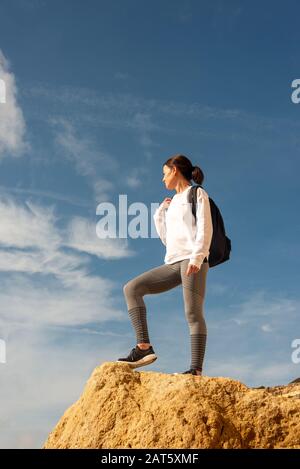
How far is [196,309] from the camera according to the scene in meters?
8.23

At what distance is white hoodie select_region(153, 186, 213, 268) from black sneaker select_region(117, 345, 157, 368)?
125cm

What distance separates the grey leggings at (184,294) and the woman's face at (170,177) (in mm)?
1163

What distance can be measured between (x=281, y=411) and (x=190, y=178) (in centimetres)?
336

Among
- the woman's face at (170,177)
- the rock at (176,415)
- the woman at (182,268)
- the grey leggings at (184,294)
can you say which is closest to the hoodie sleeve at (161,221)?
the woman at (182,268)

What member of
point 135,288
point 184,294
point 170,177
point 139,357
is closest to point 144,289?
point 135,288

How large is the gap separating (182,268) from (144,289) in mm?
624

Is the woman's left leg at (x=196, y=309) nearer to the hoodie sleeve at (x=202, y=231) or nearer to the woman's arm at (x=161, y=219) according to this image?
the hoodie sleeve at (x=202, y=231)

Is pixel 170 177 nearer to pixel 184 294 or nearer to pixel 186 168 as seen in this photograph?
pixel 186 168

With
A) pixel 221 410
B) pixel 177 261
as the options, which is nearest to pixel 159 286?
pixel 177 261

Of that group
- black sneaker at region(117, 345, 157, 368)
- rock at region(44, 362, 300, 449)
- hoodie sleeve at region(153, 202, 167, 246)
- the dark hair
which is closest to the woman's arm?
hoodie sleeve at region(153, 202, 167, 246)

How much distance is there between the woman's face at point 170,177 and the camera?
29.0 ft

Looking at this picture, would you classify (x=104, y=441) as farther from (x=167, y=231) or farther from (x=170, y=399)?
(x=167, y=231)

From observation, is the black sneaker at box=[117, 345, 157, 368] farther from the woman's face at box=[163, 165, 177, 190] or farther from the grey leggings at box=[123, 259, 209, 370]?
the woman's face at box=[163, 165, 177, 190]

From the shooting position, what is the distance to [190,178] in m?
8.88
